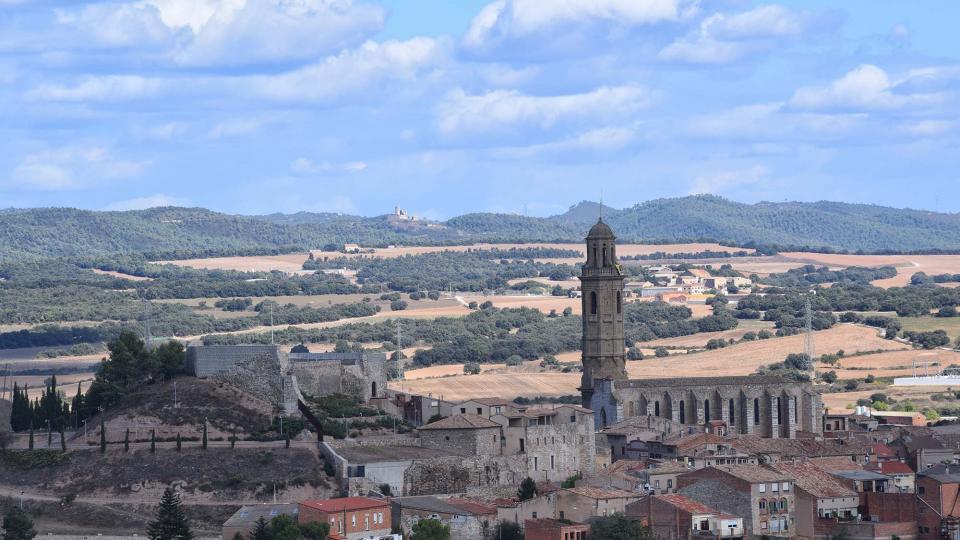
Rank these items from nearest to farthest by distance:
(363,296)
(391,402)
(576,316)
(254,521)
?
(254,521), (391,402), (576,316), (363,296)

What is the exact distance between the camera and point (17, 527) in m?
69.4

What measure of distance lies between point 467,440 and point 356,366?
40.2 ft

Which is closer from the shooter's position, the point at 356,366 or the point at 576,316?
the point at 356,366

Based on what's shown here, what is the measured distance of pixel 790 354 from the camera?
13062 centimetres

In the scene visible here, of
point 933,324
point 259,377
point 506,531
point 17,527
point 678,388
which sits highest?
point 933,324

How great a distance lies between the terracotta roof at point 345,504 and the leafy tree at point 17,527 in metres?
8.41

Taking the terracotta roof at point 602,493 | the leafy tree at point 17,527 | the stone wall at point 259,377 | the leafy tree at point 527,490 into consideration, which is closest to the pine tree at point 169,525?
the leafy tree at point 17,527

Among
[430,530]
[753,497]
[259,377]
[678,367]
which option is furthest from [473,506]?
[678,367]

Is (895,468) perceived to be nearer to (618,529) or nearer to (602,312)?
(618,529)

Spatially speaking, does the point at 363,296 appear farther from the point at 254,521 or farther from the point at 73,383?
the point at 254,521

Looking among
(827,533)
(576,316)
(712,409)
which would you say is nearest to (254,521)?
(827,533)

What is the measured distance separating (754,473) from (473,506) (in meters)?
9.23

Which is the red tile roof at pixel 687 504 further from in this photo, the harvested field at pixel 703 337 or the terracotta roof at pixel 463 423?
the harvested field at pixel 703 337

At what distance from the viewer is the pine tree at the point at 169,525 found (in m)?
68.1
